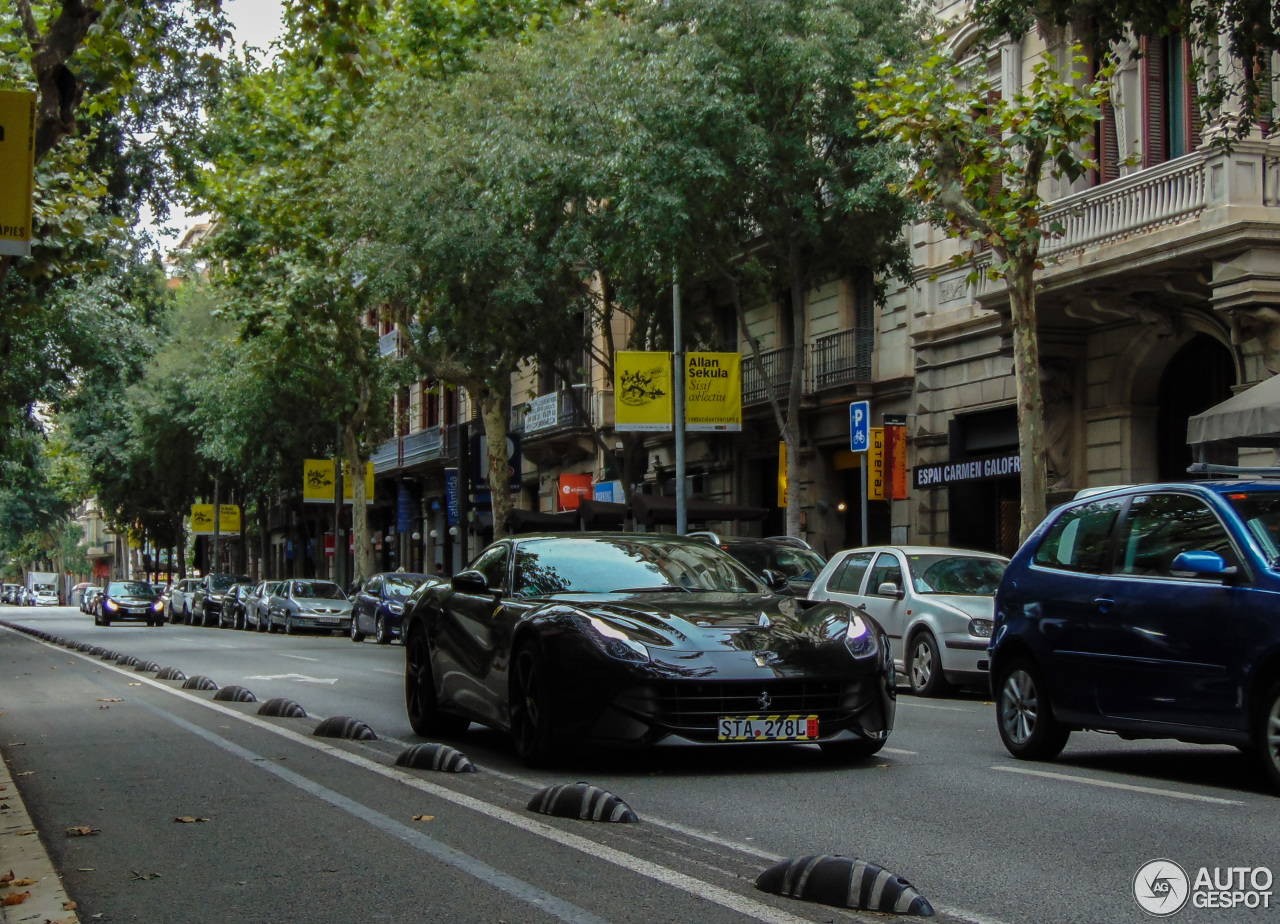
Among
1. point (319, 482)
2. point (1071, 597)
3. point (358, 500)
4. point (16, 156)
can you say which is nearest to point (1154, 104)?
point (1071, 597)

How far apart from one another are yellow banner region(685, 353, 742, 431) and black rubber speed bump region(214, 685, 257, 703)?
14304 millimetres

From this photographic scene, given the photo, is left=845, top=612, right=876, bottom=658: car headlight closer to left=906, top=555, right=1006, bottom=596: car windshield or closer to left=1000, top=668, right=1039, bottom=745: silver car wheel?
left=1000, top=668, right=1039, bottom=745: silver car wheel

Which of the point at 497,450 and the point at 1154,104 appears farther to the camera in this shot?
the point at 497,450

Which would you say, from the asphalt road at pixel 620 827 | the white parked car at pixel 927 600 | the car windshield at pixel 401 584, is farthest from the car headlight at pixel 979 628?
the car windshield at pixel 401 584

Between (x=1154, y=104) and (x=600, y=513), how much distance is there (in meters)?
13.1

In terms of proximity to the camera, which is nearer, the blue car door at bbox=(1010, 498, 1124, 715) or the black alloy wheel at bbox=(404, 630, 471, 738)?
the blue car door at bbox=(1010, 498, 1124, 715)

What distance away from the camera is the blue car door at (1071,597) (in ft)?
29.7

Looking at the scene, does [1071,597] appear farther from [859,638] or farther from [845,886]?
[845,886]

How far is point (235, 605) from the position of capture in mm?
48594

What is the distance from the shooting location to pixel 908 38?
26.2 m

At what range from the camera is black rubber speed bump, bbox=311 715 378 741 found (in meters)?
11.4

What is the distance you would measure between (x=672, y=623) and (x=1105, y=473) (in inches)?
678

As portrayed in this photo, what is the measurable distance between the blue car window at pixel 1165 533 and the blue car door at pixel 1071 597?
5.9 inches

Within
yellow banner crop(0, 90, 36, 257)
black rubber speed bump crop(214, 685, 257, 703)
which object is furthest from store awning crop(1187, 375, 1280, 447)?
yellow banner crop(0, 90, 36, 257)
